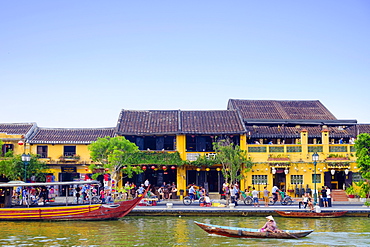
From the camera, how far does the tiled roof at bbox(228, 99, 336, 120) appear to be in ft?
145

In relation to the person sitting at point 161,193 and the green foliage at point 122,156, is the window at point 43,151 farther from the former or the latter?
the person sitting at point 161,193

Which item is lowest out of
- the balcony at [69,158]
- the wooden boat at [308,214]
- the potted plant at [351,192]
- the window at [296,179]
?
the wooden boat at [308,214]

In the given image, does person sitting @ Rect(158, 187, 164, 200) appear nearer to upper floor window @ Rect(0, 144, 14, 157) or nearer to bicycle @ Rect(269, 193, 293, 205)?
bicycle @ Rect(269, 193, 293, 205)

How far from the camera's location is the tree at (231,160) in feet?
125

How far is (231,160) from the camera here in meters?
37.8

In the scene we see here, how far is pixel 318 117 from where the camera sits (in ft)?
145

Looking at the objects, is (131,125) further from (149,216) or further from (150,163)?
(149,216)

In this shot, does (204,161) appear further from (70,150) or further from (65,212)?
(65,212)

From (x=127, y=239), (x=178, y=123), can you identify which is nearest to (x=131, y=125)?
(x=178, y=123)

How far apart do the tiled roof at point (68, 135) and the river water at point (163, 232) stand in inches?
495

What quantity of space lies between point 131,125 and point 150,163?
3.99 m

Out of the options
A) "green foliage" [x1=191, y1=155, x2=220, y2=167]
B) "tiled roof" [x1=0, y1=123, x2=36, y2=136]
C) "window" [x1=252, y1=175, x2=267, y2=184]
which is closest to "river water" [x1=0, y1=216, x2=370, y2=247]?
"green foliage" [x1=191, y1=155, x2=220, y2=167]

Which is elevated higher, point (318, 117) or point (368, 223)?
point (318, 117)

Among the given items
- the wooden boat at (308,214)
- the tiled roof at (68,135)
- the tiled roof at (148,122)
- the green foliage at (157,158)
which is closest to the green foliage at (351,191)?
the wooden boat at (308,214)
